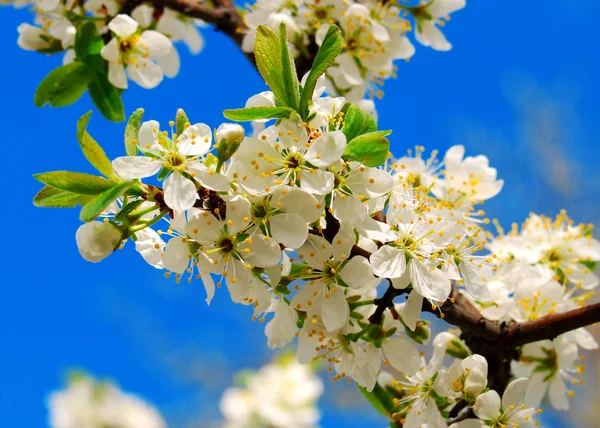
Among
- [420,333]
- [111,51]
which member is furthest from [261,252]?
[111,51]

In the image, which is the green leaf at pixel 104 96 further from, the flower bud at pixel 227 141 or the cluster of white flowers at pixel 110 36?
the flower bud at pixel 227 141

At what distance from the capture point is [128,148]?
124cm

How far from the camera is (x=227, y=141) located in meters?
1.17

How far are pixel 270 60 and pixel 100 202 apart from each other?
0.40m

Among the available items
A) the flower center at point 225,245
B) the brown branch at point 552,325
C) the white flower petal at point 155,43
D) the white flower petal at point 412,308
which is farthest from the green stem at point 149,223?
the white flower petal at point 155,43

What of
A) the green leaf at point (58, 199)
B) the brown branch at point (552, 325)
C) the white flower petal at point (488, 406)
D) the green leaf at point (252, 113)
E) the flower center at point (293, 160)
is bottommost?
the white flower petal at point (488, 406)

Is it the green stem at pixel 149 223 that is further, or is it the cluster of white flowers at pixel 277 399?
the cluster of white flowers at pixel 277 399

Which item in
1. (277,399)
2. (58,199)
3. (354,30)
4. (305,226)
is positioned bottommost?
(305,226)

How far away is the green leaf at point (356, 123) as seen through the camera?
126 cm

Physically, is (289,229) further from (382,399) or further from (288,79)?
(382,399)

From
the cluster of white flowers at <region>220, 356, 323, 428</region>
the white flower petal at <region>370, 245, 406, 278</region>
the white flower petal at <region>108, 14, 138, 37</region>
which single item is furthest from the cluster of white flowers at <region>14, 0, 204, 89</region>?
the cluster of white flowers at <region>220, 356, 323, 428</region>

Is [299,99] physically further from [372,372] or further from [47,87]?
[47,87]

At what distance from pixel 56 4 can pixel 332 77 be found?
793 millimetres

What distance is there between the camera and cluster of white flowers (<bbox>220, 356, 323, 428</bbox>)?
4.01 meters
